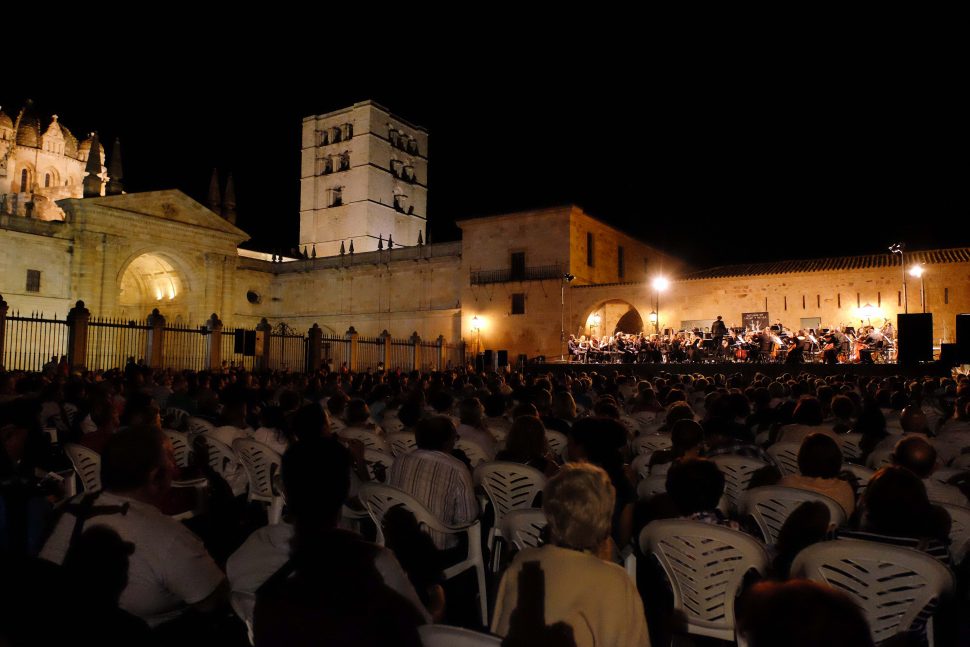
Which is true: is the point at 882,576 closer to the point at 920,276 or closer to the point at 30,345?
the point at 920,276

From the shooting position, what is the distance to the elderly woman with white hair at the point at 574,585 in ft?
6.75

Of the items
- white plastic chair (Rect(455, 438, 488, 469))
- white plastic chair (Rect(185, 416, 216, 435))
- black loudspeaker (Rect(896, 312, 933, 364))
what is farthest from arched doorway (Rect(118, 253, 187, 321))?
white plastic chair (Rect(455, 438, 488, 469))

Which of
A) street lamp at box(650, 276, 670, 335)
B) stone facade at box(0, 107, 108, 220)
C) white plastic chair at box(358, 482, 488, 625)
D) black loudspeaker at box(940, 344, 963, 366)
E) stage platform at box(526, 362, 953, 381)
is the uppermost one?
stone facade at box(0, 107, 108, 220)

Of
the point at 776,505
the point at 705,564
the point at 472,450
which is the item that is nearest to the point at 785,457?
the point at 776,505

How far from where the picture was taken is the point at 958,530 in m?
3.55

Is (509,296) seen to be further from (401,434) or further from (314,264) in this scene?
(401,434)

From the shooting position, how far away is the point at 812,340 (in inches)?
955

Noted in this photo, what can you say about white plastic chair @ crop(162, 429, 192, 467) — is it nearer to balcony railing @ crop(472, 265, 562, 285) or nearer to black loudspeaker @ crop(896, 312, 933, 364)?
black loudspeaker @ crop(896, 312, 933, 364)

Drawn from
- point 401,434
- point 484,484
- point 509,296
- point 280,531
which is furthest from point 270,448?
point 509,296

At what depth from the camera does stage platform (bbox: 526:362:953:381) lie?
19203mm

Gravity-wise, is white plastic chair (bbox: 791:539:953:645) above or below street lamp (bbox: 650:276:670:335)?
below

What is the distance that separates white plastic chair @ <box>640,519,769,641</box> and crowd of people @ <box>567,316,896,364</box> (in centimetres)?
1984

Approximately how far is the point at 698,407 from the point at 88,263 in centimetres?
3417

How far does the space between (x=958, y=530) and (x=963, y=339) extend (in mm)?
16264
